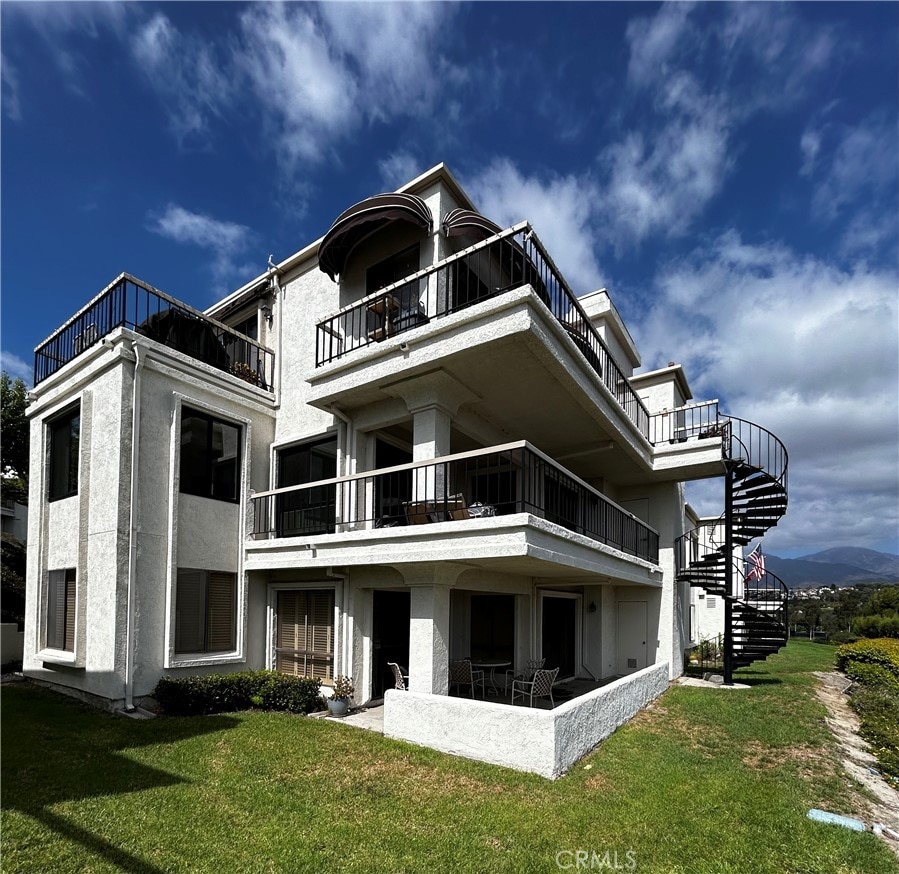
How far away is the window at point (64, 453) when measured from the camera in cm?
1232

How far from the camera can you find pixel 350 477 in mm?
10578

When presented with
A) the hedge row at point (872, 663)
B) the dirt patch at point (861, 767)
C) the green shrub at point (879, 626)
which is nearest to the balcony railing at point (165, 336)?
the dirt patch at point (861, 767)

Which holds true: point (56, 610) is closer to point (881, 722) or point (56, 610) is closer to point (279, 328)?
point (279, 328)

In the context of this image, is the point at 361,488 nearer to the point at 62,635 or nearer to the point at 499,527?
the point at 499,527

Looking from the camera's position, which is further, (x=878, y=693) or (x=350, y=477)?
(x=878, y=693)

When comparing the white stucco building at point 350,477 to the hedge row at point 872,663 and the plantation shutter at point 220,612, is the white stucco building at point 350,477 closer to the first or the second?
the plantation shutter at point 220,612

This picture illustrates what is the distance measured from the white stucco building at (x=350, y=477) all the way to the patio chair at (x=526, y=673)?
337 mm

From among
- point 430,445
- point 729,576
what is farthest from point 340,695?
point 729,576

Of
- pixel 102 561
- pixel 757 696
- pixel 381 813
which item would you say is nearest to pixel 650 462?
pixel 757 696

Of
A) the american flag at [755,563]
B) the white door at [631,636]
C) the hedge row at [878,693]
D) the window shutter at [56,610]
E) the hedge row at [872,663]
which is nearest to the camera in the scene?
the hedge row at [878,693]

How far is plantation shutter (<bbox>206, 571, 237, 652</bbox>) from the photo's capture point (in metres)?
11.7

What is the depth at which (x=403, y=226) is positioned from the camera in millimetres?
12383

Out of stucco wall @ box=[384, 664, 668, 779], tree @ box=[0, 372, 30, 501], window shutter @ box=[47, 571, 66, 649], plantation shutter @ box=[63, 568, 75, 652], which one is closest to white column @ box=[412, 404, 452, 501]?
stucco wall @ box=[384, 664, 668, 779]

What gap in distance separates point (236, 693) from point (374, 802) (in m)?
5.08
